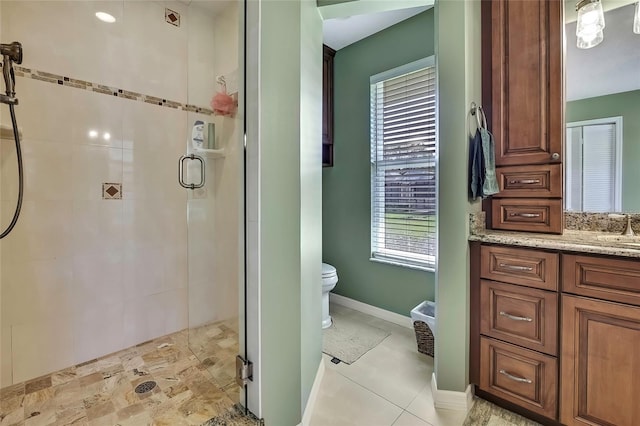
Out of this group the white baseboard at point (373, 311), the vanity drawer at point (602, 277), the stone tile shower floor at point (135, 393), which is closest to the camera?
the vanity drawer at point (602, 277)

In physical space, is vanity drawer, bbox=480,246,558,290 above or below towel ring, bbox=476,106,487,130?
below

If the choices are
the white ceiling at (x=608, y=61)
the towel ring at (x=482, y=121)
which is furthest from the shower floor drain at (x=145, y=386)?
the white ceiling at (x=608, y=61)

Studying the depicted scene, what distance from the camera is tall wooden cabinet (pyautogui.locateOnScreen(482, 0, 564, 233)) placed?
1.56 metres

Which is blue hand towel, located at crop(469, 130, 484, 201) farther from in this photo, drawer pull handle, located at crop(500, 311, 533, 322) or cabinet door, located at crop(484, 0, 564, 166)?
drawer pull handle, located at crop(500, 311, 533, 322)

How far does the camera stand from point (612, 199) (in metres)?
1.57

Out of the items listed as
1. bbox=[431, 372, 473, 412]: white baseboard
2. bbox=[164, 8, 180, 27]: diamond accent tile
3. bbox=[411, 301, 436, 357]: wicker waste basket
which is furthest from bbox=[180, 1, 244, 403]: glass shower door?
bbox=[411, 301, 436, 357]: wicker waste basket

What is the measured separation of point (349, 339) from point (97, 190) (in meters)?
2.06

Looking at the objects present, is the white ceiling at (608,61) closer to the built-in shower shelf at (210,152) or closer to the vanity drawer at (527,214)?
the vanity drawer at (527,214)

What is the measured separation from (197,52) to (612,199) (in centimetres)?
282

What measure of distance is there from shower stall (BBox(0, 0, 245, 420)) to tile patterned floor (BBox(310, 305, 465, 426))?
0.55 m

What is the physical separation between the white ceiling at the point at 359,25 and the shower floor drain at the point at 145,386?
2.73m

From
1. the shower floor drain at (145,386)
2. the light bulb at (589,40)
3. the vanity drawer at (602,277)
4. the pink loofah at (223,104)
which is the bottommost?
the shower floor drain at (145,386)

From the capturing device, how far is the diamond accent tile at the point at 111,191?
1891 millimetres

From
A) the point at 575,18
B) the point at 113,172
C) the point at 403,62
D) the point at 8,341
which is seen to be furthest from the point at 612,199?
the point at 8,341
